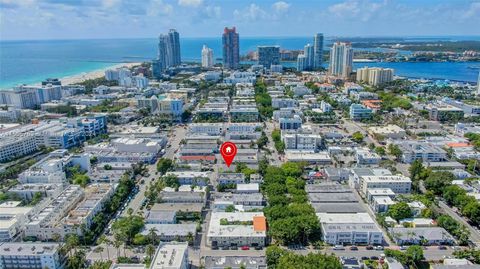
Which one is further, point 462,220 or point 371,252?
point 462,220

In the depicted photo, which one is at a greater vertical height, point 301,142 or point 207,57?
point 207,57

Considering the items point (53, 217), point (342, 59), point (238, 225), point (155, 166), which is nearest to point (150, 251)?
point (238, 225)

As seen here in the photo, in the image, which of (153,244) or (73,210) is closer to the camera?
(153,244)

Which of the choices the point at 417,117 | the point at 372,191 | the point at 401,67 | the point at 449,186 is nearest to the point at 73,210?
the point at 372,191

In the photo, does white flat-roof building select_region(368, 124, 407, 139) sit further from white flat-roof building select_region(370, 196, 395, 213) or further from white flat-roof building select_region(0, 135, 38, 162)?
white flat-roof building select_region(0, 135, 38, 162)

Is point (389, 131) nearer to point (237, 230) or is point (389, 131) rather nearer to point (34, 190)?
point (237, 230)

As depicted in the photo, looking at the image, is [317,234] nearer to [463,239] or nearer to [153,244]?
[463,239]
